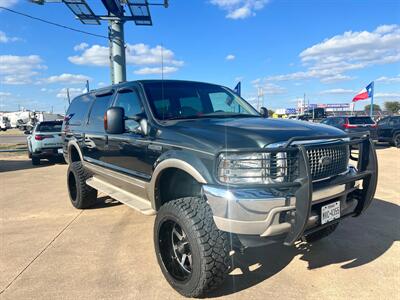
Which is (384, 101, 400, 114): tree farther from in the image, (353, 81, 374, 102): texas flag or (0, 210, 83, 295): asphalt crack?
(0, 210, 83, 295): asphalt crack

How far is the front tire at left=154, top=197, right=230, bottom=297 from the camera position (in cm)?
286

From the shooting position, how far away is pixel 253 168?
2.75 meters

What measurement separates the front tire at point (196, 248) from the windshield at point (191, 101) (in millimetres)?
1184

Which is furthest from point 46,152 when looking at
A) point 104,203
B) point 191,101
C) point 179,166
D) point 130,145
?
point 179,166

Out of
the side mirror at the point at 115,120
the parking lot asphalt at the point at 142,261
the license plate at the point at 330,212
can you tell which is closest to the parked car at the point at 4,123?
the parking lot asphalt at the point at 142,261

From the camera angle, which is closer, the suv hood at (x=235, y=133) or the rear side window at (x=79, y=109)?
the suv hood at (x=235, y=133)

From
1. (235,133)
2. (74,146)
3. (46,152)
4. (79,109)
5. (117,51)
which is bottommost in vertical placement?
(46,152)

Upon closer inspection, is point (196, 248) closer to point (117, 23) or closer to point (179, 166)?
point (179, 166)

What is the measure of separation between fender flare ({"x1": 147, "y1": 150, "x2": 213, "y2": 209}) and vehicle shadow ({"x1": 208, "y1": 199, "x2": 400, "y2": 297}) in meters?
1.11

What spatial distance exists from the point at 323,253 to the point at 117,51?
1097 cm

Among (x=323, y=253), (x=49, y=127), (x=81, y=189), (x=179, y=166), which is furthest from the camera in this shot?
(x=49, y=127)

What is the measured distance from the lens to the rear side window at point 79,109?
→ 594cm

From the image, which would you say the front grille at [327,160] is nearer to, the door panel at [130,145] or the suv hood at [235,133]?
the suv hood at [235,133]

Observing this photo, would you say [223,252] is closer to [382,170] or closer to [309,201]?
[309,201]
